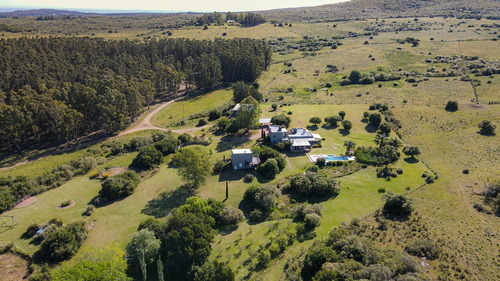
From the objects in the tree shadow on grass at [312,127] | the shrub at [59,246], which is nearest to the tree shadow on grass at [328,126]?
the tree shadow on grass at [312,127]

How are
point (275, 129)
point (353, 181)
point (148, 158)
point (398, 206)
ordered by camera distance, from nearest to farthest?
1. point (398, 206)
2. point (353, 181)
3. point (148, 158)
4. point (275, 129)

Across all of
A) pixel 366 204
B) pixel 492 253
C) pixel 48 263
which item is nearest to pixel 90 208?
pixel 48 263


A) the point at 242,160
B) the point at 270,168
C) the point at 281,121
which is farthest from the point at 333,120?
the point at 242,160

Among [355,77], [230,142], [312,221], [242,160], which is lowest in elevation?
[312,221]

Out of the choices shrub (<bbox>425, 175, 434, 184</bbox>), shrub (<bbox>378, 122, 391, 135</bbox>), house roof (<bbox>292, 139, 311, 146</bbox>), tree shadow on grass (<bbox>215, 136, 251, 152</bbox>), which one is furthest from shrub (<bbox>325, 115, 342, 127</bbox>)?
shrub (<bbox>425, 175, 434, 184</bbox>)

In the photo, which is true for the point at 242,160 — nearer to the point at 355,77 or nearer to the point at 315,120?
the point at 315,120

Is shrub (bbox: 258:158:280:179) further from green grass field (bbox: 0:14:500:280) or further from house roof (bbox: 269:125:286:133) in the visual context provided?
house roof (bbox: 269:125:286:133)
